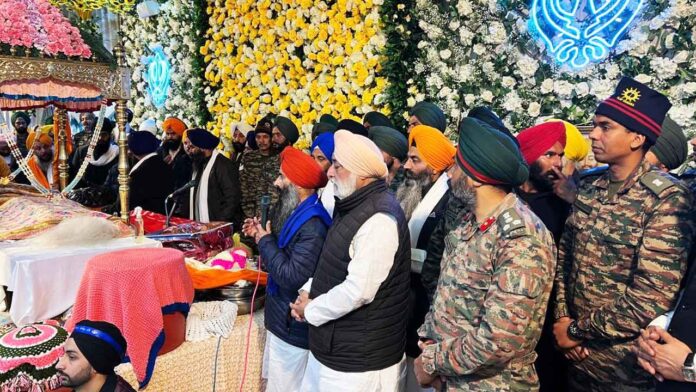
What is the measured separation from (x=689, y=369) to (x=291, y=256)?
6.29 feet

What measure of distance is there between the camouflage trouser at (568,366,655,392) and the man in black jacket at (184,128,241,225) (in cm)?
385

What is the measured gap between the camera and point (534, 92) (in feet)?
17.2

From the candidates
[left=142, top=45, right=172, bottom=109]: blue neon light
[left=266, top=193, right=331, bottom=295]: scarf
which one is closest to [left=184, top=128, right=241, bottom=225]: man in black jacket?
[left=266, top=193, right=331, bottom=295]: scarf

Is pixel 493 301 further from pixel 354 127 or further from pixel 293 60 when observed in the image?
pixel 293 60

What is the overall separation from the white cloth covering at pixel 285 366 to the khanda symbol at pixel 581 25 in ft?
11.6

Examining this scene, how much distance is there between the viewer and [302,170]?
3.28m

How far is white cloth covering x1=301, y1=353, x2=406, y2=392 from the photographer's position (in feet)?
8.87

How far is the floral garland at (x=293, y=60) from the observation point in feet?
22.2

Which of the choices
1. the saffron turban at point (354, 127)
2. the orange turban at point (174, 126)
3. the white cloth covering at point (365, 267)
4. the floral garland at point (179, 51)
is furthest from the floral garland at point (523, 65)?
the floral garland at point (179, 51)

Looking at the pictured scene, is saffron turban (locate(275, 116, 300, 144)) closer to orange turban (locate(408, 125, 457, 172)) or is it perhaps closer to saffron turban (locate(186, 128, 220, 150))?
saffron turban (locate(186, 128, 220, 150))

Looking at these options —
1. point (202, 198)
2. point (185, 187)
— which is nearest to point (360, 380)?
point (185, 187)

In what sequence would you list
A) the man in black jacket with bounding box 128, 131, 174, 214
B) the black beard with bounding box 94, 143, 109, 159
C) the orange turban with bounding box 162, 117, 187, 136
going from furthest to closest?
the orange turban with bounding box 162, 117, 187, 136 < the black beard with bounding box 94, 143, 109, 159 < the man in black jacket with bounding box 128, 131, 174, 214

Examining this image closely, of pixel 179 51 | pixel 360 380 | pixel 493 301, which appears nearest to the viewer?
pixel 493 301

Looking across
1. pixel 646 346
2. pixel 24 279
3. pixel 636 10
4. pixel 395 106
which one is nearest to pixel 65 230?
pixel 24 279
